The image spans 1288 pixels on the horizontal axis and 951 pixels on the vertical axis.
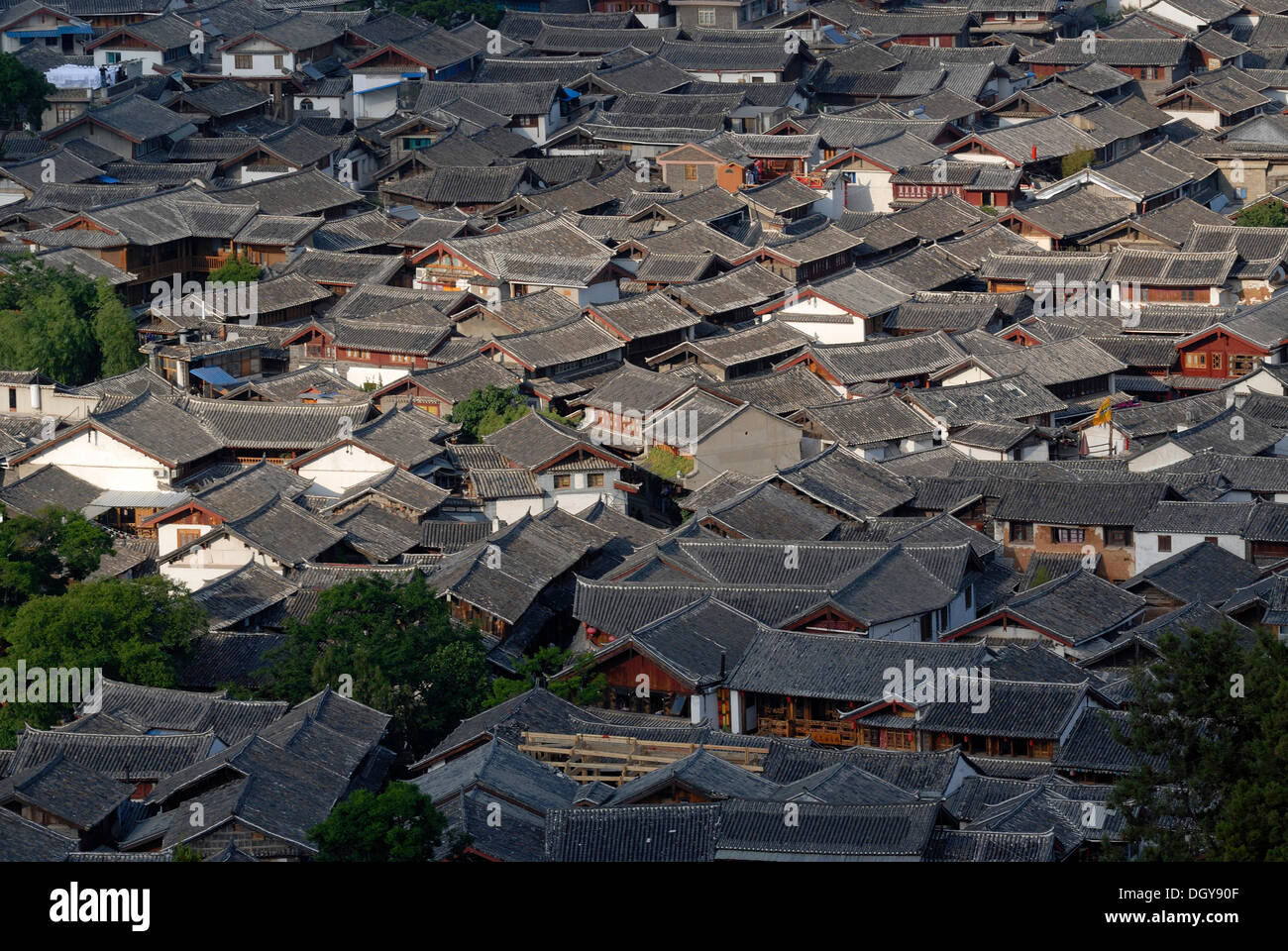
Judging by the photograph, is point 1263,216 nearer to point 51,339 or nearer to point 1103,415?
point 1103,415

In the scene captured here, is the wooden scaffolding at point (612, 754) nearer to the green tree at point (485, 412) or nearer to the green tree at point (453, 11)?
the green tree at point (485, 412)

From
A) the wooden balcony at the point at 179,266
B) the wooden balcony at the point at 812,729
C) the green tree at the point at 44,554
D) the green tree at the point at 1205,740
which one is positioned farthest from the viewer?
the wooden balcony at the point at 179,266

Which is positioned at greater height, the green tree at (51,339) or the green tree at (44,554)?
the green tree at (44,554)

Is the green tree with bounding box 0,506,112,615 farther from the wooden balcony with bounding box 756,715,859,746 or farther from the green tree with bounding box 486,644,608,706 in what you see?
the wooden balcony with bounding box 756,715,859,746

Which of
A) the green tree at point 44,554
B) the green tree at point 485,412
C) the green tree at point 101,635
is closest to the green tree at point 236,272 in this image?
the green tree at point 485,412

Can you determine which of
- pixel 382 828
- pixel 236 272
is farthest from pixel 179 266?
pixel 382 828

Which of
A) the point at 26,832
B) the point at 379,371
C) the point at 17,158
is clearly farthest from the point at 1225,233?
the point at 26,832
